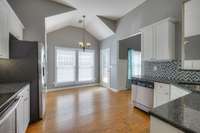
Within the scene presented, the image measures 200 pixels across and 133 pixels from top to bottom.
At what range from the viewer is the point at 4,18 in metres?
2.22

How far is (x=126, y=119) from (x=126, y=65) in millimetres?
3338

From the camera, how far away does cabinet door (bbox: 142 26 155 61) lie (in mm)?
3340

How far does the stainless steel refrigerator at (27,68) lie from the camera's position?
103 inches

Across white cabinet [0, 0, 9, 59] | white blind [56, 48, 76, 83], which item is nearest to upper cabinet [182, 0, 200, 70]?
white cabinet [0, 0, 9, 59]

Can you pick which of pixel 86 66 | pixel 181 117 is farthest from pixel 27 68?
pixel 86 66

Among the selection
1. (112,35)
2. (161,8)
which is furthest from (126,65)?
(161,8)

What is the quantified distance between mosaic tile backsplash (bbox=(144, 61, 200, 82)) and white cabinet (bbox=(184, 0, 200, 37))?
81 cm

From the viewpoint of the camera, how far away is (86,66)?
22.8 ft

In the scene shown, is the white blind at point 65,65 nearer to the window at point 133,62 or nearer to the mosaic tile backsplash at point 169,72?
the window at point 133,62

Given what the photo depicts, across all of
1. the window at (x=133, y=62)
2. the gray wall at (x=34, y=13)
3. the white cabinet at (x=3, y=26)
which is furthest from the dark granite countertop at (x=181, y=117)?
the window at (x=133, y=62)

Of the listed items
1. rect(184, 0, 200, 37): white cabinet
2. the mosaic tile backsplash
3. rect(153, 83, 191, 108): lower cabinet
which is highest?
rect(184, 0, 200, 37): white cabinet

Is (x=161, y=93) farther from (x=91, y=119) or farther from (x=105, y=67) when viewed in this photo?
(x=105, y=67)

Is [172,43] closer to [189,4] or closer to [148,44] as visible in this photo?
[148,44]

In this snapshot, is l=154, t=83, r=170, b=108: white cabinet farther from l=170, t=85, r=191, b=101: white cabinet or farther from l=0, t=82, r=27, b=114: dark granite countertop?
l=0, t=82, r=27, b=114: dark granite countertop
